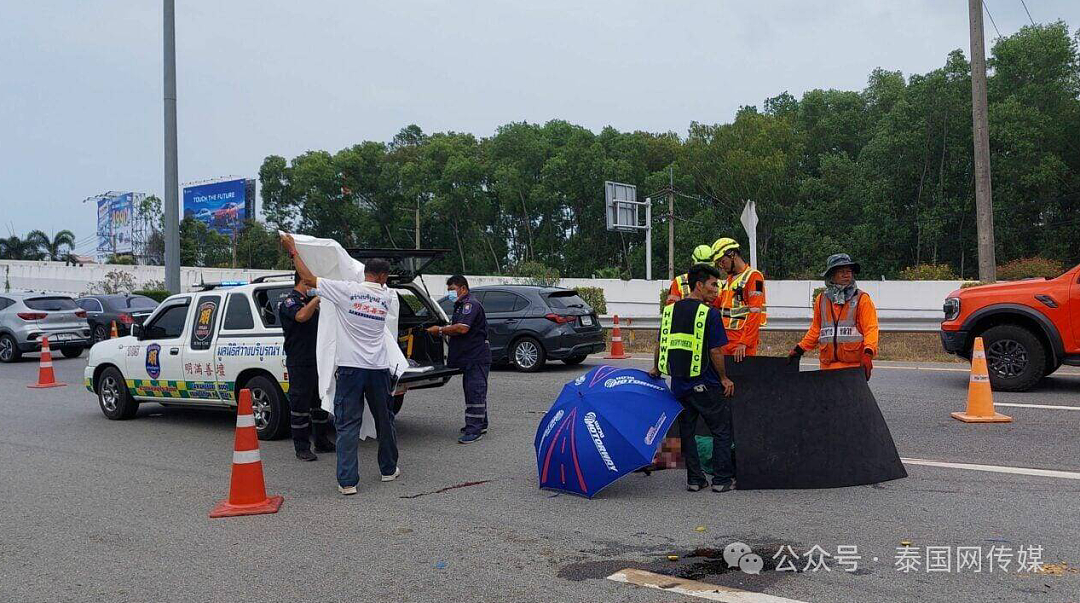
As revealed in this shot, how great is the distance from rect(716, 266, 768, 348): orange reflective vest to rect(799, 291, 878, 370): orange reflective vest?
0.50 m

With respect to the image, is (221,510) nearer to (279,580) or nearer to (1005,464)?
(279,580)

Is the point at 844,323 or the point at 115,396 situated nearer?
the point at 844,323

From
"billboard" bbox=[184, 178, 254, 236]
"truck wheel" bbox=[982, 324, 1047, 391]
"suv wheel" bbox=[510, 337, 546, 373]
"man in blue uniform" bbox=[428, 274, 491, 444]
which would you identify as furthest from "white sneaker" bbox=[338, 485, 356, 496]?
"billboard" bbox=[184, 178, 254, 236]

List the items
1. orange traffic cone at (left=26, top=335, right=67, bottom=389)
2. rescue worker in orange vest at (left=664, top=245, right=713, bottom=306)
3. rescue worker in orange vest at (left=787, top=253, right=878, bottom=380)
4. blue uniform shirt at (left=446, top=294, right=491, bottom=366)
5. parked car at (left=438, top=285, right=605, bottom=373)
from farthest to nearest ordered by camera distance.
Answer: parked car at (left=438, top=285, right=605, bottom=373)
orange traffic cone at (left=26, top=335, right=67, bottom=389)
blue uniform shirt at (left=446, top=294, right=491, bottom=366)
rescue worker in orange vest at (left=664, top=245, right=713, bottom=306)
rescue worker in orange vest at (left=787, top=253, right=878, bottom=380)

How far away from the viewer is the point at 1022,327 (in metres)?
11.1

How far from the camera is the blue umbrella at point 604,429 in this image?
6.13 meters

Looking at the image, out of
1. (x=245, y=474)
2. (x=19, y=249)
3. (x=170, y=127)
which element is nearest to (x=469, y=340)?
(x=245, y=474)

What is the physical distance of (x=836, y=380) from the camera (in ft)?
21.2

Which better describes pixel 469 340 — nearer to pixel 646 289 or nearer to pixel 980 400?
pixel 980 400

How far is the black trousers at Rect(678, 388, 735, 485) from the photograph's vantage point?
20.6 feet

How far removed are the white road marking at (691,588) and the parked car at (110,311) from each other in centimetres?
2188

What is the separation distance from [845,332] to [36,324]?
18.4 meters

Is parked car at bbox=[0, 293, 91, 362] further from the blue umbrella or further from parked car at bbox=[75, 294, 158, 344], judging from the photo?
the blue umbrella

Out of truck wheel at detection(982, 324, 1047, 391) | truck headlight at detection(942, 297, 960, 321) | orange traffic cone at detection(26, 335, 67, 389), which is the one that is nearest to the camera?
truck wheel at detection(982, 324, 1047, 391)
